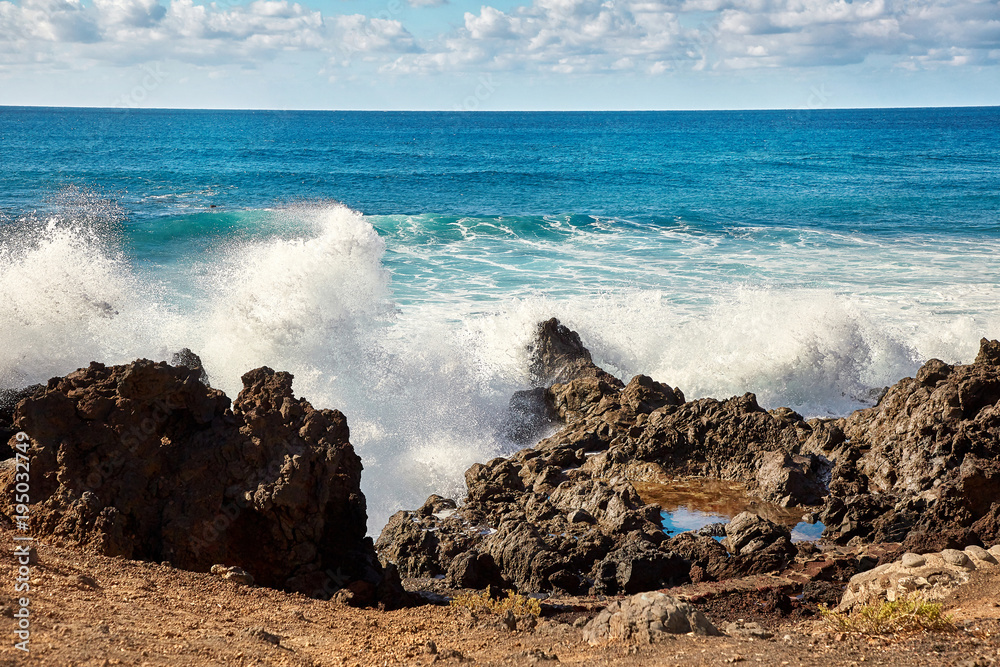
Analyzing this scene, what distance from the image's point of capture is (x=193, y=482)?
6969mm

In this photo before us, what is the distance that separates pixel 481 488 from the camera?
9.92 metres

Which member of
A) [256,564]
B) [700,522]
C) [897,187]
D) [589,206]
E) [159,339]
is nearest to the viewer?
[256,564]

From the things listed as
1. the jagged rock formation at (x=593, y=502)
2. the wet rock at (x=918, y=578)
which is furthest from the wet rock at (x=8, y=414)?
the wet rock at (x=918, y=578)

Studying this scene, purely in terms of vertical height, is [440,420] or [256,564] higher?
[256,564]

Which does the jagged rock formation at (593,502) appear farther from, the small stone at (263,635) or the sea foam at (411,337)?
the small stone at (263,635)

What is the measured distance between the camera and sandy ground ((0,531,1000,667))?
4.86m

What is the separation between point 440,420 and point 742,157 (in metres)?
56.4

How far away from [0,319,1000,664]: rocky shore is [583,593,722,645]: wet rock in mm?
14

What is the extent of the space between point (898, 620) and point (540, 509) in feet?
14.4

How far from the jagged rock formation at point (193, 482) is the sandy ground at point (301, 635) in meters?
0.40

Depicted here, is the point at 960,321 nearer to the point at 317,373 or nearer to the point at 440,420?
the point at 440,420

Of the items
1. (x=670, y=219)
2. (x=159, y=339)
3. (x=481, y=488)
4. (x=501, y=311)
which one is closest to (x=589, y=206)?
(x=670, y=219)

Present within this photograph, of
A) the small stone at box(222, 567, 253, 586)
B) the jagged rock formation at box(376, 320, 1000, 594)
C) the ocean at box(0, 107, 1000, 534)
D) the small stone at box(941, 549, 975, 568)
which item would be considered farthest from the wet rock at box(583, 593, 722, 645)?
the ocean at box(0, 107, 1000, 534)

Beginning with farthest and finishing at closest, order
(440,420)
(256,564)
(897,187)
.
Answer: (897,187)
(440,420)
(256,564)
